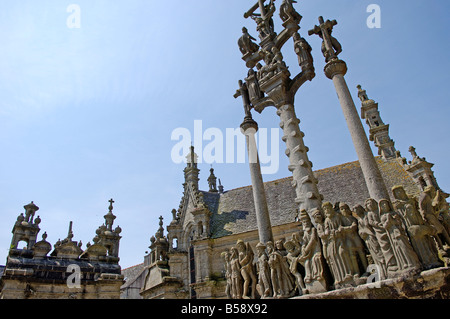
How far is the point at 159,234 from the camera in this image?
2802 cm

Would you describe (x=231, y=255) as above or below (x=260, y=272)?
above

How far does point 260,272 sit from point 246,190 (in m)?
20.3

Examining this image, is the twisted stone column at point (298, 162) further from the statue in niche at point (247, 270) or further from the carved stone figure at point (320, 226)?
the statue in niche at point (247, 270)

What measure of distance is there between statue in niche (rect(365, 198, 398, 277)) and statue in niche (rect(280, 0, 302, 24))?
7814 millimetres

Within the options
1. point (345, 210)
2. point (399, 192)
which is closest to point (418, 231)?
point (399, 192)

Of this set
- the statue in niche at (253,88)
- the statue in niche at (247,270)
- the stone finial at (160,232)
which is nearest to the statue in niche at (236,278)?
the statue in niche at (247,270)

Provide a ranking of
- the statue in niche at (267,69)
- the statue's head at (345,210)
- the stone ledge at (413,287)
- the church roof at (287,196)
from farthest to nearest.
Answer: the church roof at (287,196)
the statue in niche at (267,69)
the statue's head at (345,210)
the stone ledge at (413,287)

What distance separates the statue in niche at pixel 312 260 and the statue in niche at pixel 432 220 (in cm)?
210

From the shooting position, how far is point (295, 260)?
7332mm

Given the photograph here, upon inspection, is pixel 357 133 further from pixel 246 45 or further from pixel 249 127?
pixel 246 45

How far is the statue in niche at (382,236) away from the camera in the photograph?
5707mm
